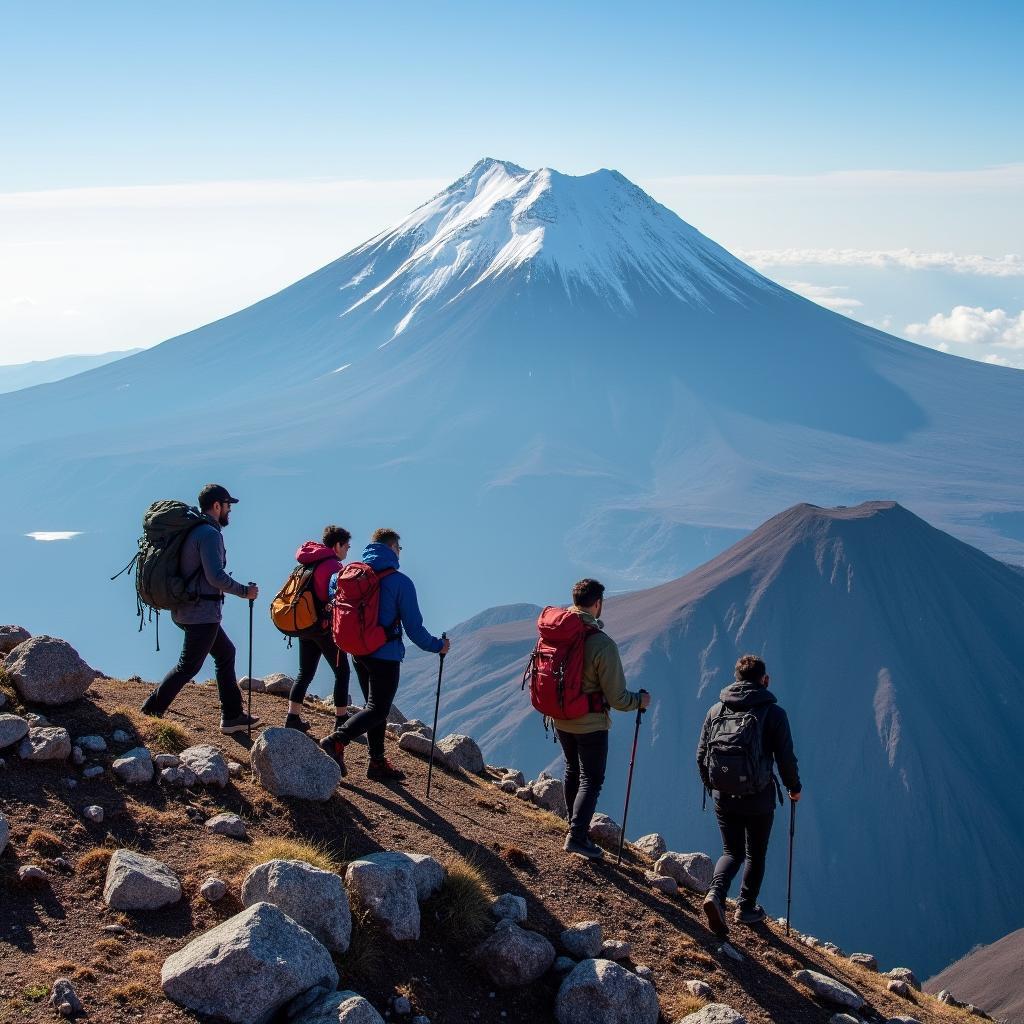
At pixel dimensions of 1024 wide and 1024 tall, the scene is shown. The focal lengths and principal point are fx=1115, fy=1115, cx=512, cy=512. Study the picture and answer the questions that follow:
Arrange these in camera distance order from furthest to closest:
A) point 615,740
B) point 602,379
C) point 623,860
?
point 602,379
point 615,740
point 623,860

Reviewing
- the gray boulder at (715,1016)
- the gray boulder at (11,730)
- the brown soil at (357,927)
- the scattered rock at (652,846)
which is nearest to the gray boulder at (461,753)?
the brown soil at (357,927)

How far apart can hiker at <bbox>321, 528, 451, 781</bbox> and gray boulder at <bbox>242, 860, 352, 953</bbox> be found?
204 centimetres

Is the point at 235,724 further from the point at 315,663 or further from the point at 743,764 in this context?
the point at 743,764

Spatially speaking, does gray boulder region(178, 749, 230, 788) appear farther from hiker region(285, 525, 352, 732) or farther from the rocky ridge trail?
hiker region(285, 525, 352, 732)

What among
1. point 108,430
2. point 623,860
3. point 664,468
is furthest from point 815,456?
point 623,860

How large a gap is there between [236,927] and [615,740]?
40.9 metres

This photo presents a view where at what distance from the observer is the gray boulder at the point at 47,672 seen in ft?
24.9

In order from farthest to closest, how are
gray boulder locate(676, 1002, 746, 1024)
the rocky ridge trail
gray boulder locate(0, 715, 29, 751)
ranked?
gray boulder locate(0, 715, 29, 751) < gray boulder locate(676, 1002, 746, 1024) < the rocky ridge trail

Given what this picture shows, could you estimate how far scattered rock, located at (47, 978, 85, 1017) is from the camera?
479 centimetres

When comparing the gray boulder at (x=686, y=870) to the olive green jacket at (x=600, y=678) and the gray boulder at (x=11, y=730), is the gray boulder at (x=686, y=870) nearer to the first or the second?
the olive green jacket at (x=600, y=678)

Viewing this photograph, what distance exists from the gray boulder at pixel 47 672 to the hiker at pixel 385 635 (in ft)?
5.78

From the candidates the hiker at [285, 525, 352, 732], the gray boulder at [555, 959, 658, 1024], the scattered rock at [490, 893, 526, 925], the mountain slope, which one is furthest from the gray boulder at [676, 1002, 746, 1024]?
the mountain slope

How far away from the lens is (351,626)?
760 cm

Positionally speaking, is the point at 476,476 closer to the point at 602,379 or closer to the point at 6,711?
the point at 602,379
